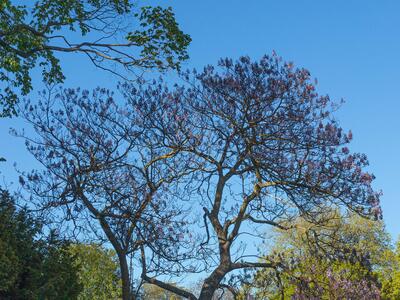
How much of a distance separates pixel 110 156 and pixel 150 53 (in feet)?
9.18

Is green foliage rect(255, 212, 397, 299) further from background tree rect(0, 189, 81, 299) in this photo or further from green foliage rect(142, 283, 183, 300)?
green foliage rect(142, 283, 183, 300)

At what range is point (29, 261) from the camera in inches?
412

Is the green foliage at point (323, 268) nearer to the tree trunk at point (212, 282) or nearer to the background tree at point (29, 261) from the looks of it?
the tree trunk at point (212, 282)

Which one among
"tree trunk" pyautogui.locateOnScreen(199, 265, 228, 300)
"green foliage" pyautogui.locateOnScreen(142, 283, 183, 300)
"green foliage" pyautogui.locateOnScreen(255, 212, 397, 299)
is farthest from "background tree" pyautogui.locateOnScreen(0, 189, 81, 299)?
"green foliage" pyautogui.locateOnScreen(142, 283, 183, 300)

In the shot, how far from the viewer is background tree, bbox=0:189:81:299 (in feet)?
31.6

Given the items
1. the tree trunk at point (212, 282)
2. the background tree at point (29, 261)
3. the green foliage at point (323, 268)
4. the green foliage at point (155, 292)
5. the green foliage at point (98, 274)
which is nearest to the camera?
the background tree at point (29, 261)

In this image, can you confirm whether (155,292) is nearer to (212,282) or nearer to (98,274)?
(98,274)

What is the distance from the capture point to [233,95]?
13.1 m

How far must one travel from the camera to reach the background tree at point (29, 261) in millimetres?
9625

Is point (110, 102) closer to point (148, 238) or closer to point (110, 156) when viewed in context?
point (110, 156)

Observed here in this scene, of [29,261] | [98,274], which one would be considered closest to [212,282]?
[29,261]

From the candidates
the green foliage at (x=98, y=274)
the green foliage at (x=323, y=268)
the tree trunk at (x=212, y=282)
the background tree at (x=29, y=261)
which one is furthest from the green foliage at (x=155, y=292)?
the background tree at (x=29, y=261)

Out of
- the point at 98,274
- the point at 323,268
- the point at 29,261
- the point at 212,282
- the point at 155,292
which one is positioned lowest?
the point at 29,261

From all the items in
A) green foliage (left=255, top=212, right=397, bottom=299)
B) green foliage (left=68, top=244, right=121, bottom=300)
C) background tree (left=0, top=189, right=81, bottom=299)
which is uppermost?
green foliage (left=68, top=244, right=121, bottom=300)
